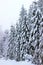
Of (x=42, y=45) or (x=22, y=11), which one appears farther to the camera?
(x=22, y=11)

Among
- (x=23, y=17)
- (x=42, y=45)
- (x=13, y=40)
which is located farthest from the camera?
(x=13, y=40)

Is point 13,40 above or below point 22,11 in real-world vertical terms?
below

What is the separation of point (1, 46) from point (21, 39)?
31.8 meters

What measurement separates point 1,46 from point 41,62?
170 feet

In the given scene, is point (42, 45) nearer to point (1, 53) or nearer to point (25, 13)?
point (25, 13)

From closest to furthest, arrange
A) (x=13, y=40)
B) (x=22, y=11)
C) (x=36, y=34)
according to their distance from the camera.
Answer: (x=36, y=34) → (x=22, y=11) → (x=13, y=40)

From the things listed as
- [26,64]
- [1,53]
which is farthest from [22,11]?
[1,53]

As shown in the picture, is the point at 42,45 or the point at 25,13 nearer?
the point at 42,45

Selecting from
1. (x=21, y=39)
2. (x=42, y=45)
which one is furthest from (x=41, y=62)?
(x=21, y=39)

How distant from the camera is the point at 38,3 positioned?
88.6 ft

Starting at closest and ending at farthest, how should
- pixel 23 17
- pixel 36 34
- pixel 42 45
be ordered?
pixel 42 45 → pixel 36 34 → pixel 23 17

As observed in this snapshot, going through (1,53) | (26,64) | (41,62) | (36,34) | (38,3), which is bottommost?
(1,53)

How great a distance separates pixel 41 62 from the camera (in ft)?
66.5

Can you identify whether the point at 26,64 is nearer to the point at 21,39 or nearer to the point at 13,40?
the point at 21,39
